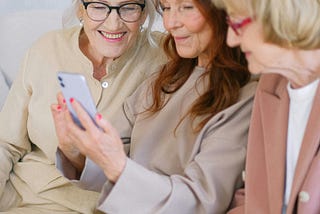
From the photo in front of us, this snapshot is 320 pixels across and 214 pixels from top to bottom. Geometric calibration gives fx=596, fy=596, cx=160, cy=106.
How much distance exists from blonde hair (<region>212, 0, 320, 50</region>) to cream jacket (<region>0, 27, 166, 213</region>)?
2.07 feet

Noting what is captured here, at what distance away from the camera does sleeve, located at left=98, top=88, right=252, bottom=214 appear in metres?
1.28

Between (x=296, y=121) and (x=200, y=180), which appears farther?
(x=200, y=180)

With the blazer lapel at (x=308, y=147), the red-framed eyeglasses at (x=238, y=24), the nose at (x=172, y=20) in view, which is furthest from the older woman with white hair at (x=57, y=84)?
the blazer lapel at (x=308, y=147)

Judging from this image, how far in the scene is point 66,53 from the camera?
1.73 m

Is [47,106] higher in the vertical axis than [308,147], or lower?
lower

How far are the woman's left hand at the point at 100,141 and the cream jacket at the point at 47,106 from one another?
1.39ft

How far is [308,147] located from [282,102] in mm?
146

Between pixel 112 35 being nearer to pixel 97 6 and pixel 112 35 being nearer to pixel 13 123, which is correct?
pixel 97 6

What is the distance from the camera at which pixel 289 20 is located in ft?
3.45

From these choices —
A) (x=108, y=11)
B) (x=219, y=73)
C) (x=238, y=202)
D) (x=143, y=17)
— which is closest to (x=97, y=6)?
(x=108, y=11)

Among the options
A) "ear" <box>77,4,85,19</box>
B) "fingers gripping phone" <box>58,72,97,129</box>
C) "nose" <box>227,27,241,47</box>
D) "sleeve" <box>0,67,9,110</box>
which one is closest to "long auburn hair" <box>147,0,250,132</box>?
"nose" <box>227,27,241,47</box>

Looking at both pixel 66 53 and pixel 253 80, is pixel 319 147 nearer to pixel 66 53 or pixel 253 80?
pixel 253 80

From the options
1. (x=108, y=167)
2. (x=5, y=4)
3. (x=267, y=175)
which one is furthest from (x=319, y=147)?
(x=5, y=4)

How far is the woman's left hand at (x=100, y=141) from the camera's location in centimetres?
118
